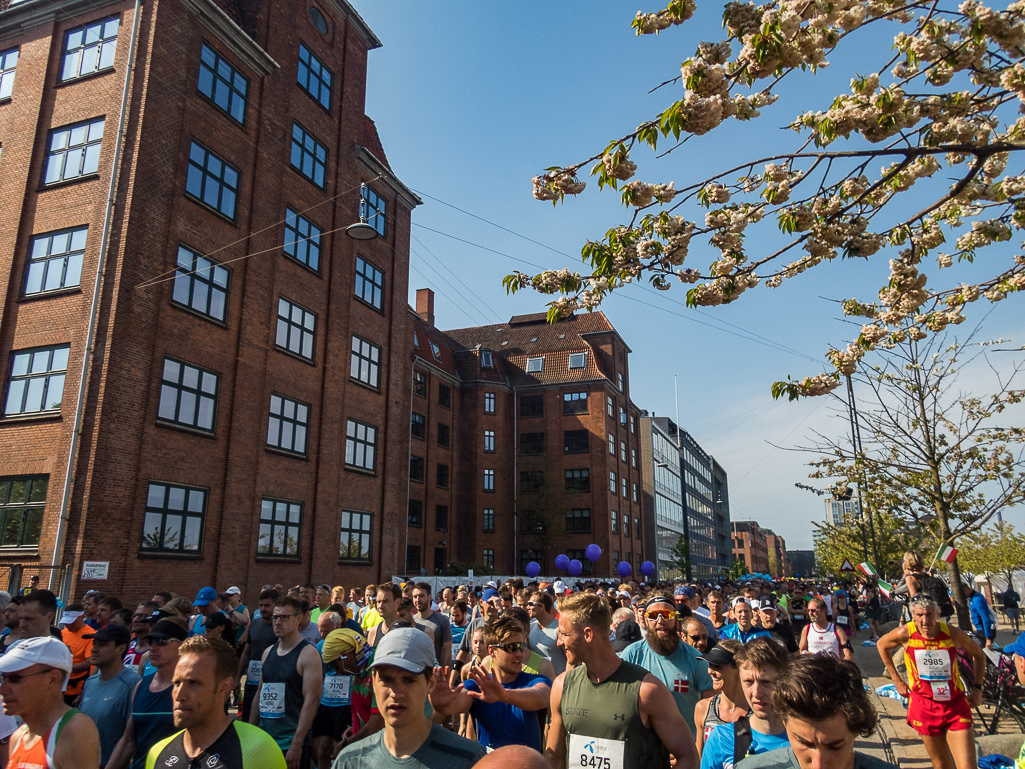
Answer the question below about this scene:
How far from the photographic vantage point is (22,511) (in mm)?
16688

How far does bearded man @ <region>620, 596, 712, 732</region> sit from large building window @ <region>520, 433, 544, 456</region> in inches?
1848

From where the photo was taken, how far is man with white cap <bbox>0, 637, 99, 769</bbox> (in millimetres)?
3549

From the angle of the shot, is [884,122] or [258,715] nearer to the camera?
[884,122]

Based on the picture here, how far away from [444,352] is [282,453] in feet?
92.6

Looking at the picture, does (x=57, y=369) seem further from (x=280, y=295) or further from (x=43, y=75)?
(x=43, y=75)

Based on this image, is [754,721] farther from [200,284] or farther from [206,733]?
[200,284]

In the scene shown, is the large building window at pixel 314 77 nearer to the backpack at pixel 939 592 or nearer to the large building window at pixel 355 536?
the large building window at pixel 355 536

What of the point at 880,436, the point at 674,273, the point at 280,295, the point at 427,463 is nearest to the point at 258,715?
the point at 674,273

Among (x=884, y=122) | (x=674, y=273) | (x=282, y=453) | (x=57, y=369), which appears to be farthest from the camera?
(x=282, y=453)

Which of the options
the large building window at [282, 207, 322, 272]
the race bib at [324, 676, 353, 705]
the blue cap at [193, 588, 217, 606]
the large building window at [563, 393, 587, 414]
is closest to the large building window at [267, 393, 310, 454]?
the large building window at [282, 207, 322, 272]

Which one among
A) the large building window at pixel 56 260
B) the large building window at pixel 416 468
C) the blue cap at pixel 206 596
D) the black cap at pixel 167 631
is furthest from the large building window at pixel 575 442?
the black cap at pixel 167 631

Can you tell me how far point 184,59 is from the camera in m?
20.1

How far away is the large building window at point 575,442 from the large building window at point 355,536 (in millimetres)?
27179

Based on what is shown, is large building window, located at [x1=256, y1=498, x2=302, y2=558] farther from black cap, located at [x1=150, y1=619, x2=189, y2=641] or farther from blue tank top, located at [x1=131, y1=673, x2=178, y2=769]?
blue tank top, located at [x1=131, y1=673, x2=178, y2=769]
